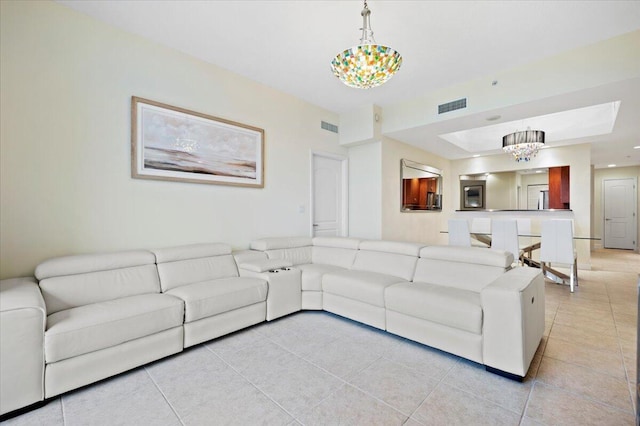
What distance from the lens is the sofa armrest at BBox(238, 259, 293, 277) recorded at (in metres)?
3.12

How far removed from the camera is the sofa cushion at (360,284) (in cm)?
279

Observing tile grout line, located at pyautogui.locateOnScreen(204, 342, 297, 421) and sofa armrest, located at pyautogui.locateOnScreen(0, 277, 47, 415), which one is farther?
tile grout line, located at pyautogui.locateOnScreen(204, 342, 297, 421)

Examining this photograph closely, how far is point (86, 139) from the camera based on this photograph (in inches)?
104

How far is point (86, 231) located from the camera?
2631 millimetres

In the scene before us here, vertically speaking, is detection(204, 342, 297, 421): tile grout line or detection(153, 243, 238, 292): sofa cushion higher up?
detection(153, 243, 238, 292): sofa cushion

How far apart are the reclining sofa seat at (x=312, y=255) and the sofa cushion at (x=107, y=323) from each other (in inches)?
55.5

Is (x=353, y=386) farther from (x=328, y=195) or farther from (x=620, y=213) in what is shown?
(x=620, y=213)

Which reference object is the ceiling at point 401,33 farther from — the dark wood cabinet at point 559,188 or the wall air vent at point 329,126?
the dark wood cabinet at point 559,188

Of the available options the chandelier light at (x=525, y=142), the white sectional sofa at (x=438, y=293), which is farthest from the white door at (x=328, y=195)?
the chandelier light at (x=525, y=142)

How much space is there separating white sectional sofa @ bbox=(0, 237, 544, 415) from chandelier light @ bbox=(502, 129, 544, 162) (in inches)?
127

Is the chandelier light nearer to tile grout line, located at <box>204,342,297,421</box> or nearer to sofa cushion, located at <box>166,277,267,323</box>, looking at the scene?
sofa cushion, located at <box>166,277,267,323</box>

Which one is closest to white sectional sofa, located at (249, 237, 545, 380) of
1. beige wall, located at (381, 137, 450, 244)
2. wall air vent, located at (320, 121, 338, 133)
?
beige wall, located at (381, 137, 450, 244)

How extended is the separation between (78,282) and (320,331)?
6.81ft

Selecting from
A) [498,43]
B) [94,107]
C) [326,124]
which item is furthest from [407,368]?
[326,124]
